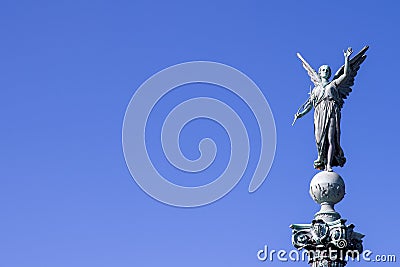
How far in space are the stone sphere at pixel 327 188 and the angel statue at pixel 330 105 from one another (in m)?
0.66

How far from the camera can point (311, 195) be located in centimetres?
3778

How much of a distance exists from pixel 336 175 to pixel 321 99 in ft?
8.66

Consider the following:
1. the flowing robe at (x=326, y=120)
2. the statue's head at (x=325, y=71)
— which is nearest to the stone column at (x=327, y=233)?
the flowing robe at (x=326, y=120)

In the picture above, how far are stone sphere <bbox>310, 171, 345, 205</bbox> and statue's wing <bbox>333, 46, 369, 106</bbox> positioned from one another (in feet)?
8.69

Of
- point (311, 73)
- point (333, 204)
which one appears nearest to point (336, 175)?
point (333, 204)

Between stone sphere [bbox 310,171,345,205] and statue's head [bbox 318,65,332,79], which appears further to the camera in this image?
statue's head [bbox 318,65,332,79]

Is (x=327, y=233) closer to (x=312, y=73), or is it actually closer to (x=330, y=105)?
(x=330, y=105)

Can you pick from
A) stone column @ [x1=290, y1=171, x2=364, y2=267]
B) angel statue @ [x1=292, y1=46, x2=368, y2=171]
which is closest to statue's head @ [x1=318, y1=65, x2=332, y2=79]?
angel statue @ [x1=292, y1=46, x2=368, y2=171]

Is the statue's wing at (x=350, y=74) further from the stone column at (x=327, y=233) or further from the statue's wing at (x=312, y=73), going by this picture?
the stone column at (x=327, y=233)

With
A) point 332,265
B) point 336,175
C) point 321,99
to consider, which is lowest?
point 332,265

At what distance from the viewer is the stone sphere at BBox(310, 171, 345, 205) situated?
37.4m

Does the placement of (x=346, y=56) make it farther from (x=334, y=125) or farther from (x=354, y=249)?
(x=354, y=249)

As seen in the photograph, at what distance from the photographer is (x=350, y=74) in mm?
38781

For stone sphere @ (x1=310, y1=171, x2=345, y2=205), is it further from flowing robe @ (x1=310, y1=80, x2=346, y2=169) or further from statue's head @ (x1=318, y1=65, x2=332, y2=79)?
statue's head @ (x1=318, y1=65, x2=332, y2=79)
